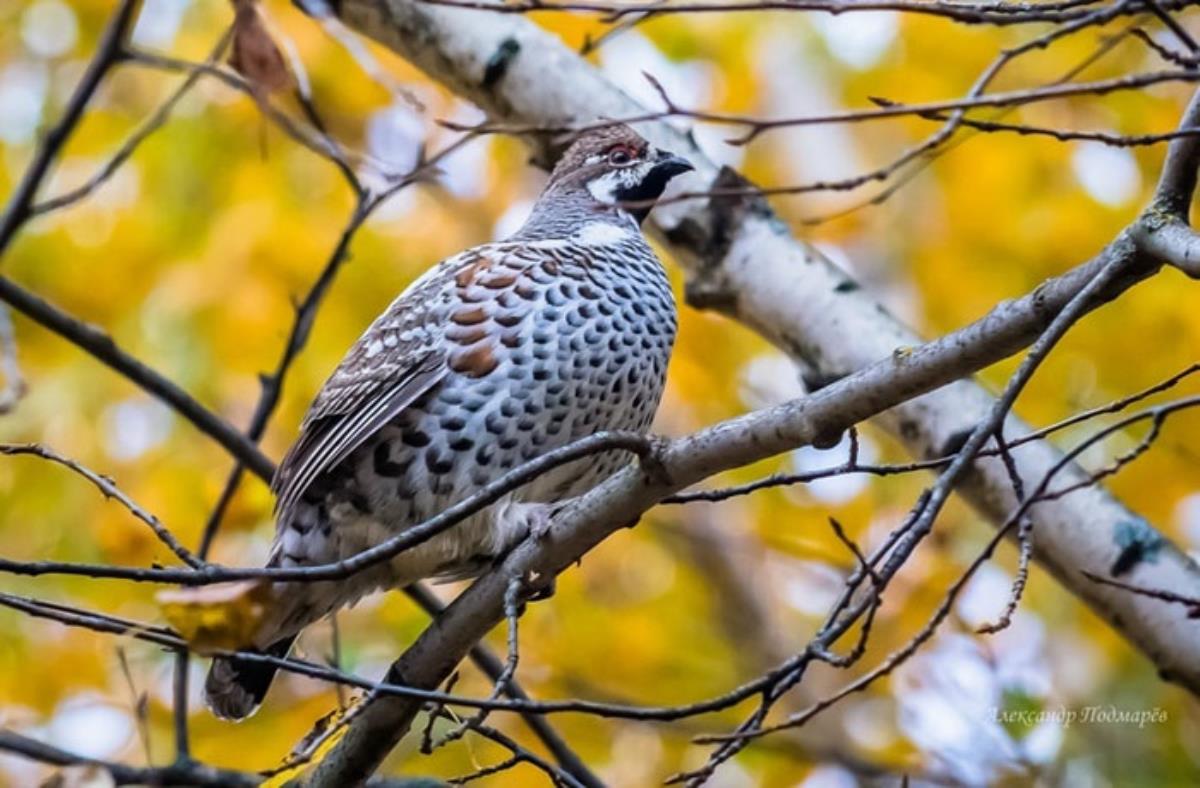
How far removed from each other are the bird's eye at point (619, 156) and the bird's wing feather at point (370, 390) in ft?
3.14

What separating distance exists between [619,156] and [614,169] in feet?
0.19

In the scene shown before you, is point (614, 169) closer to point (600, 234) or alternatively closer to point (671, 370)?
point (600, 234)

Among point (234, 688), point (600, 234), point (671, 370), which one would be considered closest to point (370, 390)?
point (234, 688)

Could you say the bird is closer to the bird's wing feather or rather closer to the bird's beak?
the bird's wing feather

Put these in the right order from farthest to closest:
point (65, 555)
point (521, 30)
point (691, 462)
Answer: point (65, 555), point (521, 30), point (691, 462)

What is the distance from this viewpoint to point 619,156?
5.23 metres

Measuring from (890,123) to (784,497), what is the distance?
6.74ft

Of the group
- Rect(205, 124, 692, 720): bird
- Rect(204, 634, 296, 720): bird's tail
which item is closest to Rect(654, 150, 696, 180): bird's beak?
Rect(205, 124, 692, 720): bird

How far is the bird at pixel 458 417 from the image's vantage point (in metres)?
4.16

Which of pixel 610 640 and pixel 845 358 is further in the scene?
pixel 610 640

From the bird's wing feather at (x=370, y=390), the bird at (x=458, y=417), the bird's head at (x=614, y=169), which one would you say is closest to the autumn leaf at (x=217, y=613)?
the bird at (x=458, y=417)

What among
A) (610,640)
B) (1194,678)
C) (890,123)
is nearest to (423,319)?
(1194,678)

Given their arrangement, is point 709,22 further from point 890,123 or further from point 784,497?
point 784,497

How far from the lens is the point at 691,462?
283 cm
